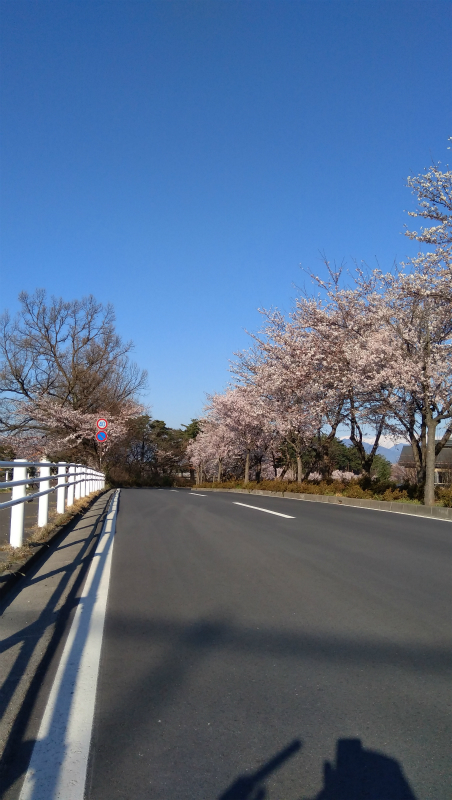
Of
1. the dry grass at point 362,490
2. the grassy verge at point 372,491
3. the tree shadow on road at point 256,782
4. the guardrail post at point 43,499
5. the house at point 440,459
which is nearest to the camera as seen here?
the tree shadow on road at point 256,782

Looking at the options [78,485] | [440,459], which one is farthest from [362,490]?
[440,459]

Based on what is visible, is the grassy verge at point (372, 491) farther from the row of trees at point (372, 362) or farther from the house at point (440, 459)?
the house at point (440, 459)

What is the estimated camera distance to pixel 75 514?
12.4 meters

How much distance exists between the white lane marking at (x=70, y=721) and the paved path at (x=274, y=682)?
2.8 inches

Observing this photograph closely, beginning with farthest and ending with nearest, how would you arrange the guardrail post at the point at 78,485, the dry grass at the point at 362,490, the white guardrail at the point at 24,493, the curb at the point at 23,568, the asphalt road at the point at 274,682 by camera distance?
the dry grass at the point at 362,490, the guardrail post at the point at 78,485, the white guardrail at the point at 24,493, the curb at the point at 23,568, the asphalt road at the point at 274,682

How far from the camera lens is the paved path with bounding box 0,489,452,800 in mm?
2746

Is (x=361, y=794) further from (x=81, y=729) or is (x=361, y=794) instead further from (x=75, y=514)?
(x=75, y=514)

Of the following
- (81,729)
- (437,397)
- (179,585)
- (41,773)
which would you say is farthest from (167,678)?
(437,397)

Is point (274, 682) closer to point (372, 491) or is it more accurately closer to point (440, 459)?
point (372, 491)

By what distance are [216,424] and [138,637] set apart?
4888cm

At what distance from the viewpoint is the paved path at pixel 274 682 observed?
2.75 meters

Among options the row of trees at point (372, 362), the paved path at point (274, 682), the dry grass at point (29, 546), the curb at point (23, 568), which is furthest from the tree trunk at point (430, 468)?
the curb at point (23, 568)

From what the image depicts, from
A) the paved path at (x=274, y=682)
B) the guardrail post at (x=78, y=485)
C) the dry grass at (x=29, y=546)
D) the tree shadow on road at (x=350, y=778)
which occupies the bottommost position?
the tree shadow on road at (x=350, y=778)

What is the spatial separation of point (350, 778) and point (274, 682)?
40.5 inches
